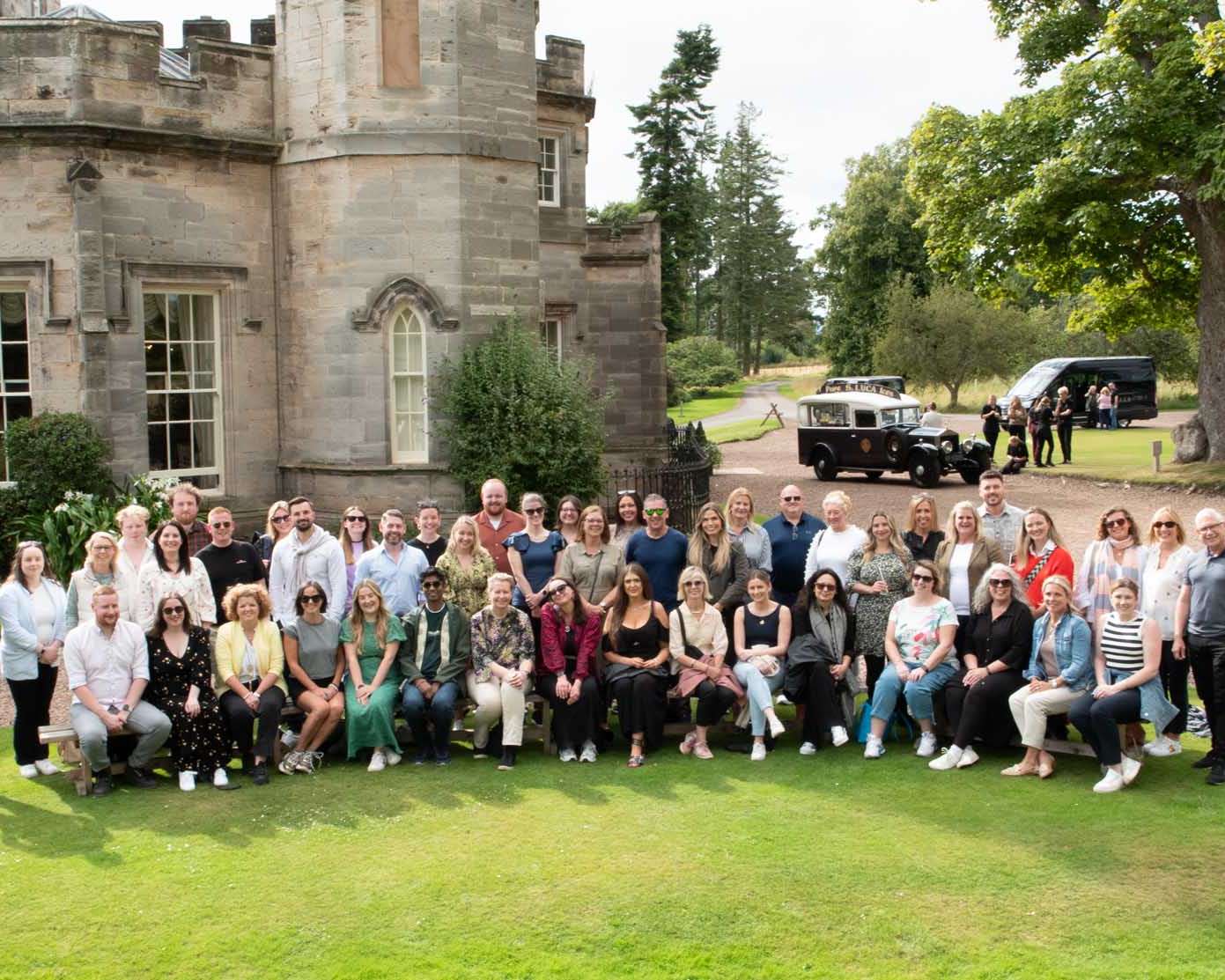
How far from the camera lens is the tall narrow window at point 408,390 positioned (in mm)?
17172

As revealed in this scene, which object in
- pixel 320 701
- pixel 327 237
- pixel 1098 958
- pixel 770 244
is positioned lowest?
pixel 1098 958

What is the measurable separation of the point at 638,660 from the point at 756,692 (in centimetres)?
94

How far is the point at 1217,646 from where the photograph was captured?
9.41 m

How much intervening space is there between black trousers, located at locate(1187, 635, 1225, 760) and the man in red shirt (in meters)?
5.38

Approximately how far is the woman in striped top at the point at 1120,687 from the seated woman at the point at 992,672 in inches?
20.3

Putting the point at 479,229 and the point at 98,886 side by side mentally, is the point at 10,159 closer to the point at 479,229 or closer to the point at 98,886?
the point at 479,229

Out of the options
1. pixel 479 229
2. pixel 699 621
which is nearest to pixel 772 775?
pixel 699 621

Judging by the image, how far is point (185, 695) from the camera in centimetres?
969

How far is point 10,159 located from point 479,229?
5.72 metres

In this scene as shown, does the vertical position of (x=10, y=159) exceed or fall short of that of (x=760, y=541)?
it exceeds it

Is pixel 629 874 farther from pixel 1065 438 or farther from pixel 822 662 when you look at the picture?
pixel 1065 438

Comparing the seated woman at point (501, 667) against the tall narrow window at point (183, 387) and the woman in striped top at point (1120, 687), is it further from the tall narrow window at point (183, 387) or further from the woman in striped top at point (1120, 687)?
the tall narrow window at point (183, 387)

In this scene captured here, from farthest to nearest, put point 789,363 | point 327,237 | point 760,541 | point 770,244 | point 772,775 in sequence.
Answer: point 789,363
point 770,244
point 327,237
point 760,541
point 772,775

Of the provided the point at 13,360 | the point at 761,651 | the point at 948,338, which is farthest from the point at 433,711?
the point at 948,338
